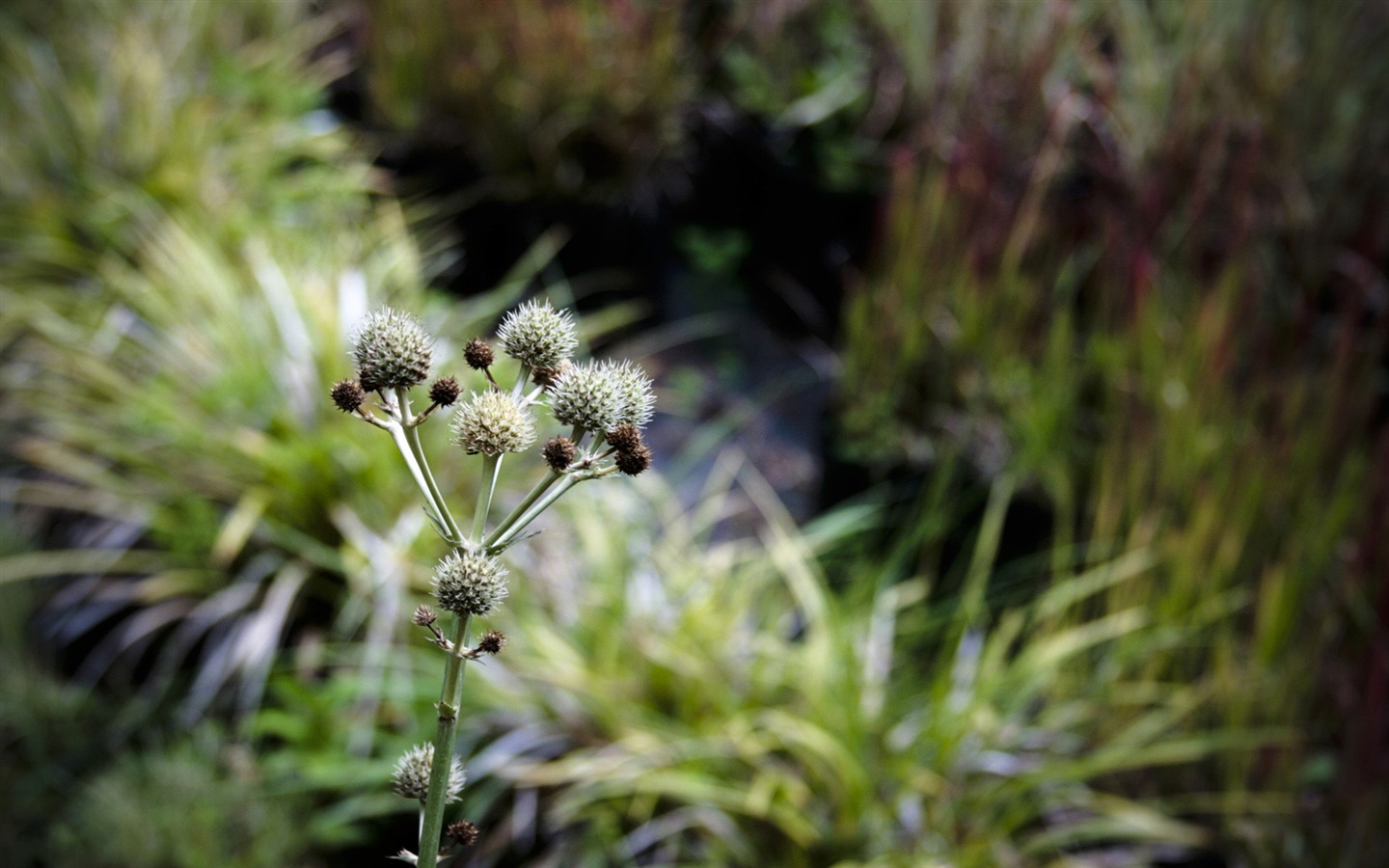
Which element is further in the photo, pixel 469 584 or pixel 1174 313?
pixel 1174 313

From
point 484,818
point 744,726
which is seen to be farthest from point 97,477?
point 744,726

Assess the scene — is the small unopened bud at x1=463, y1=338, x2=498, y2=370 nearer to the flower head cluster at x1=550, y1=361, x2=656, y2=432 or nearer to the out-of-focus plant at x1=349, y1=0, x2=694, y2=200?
the flower head cluster at x1=550, y1=361, x2=656, y2=432

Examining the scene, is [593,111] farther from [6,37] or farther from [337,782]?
[337,782]

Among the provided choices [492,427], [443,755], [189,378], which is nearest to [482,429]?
[492,427]

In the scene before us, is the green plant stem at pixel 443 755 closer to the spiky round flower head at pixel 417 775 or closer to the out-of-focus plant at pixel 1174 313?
the spiky round flower head at pixel 417 775

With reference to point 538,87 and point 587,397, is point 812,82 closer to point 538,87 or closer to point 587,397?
point 538,87
